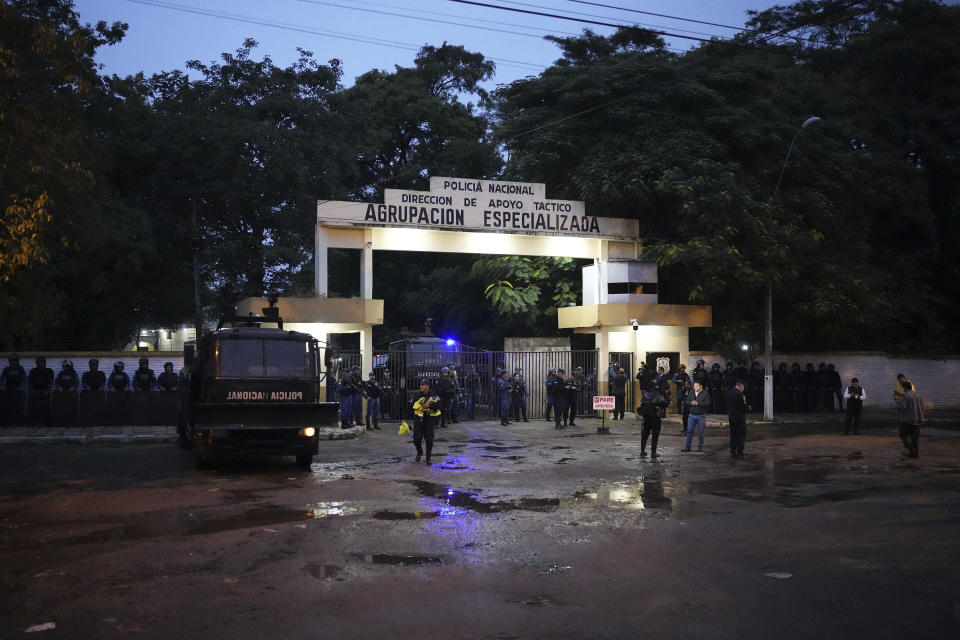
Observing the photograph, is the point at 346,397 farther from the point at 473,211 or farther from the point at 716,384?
the point at 716,384

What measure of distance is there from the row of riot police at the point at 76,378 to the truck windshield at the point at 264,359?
7.44 metres

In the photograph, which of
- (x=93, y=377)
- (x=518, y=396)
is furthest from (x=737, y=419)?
(x=93, y=377)

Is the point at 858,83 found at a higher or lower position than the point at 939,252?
higher

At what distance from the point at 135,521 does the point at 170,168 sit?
26.6m

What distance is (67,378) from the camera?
23.0 m

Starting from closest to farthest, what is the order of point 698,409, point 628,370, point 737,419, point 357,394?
point 737,419, point 698,409, point 357,394, point 628,370

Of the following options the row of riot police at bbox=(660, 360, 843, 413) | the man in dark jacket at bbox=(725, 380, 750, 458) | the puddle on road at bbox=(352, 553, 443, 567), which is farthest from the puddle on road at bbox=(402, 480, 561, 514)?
the row of riot police at bbox=(660, 360, 843, 413)

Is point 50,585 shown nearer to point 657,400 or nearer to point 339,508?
point 339,508

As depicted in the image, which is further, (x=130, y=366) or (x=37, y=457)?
(x=130, y=366)

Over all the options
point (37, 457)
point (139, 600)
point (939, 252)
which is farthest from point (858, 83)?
point (139, 600)

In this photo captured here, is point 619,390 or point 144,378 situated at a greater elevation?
point 144,378

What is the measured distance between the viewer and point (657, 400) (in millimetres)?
17922

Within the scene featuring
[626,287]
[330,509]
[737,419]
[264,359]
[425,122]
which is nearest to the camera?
[330,509]

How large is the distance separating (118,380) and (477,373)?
10.8 m
